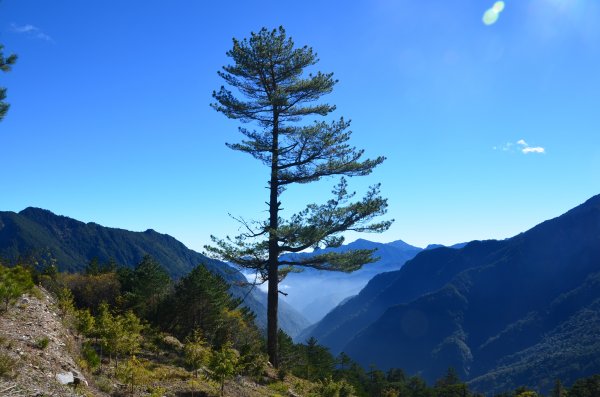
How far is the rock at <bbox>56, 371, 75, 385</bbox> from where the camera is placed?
7.36 metres

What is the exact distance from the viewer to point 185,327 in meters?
17.0

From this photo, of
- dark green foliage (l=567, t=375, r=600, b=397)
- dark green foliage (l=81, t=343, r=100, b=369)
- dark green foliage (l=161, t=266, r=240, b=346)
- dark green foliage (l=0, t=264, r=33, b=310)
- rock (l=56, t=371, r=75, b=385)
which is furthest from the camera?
dark green foliage (l=567, t=375, r=600, b=397)

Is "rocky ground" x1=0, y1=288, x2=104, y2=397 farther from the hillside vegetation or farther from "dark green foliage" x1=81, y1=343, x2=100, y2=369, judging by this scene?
"dark green foliage" x1=81, y1=343, x2=100, y2=369

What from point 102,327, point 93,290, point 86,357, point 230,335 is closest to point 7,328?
point 86,357

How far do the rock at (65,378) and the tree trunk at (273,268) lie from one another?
28.4 ft

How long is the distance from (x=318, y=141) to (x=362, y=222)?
3.52m

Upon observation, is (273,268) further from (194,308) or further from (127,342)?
(127,342)

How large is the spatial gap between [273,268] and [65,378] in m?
9.32

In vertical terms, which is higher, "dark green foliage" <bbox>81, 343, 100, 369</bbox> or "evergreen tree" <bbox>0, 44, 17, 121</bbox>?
"evergreen tree" <bbox>0, 44, 17, 121</bbox>

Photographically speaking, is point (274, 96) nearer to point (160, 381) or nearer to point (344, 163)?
point (344, 163)

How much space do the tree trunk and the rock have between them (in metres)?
8.66

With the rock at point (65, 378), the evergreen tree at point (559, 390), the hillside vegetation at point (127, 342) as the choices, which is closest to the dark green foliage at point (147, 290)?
the hillside vegetation at point (127, 342)

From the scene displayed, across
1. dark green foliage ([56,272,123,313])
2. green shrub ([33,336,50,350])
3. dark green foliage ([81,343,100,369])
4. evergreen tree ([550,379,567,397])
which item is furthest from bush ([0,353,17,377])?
evergreen tree ([550,379,567,397])

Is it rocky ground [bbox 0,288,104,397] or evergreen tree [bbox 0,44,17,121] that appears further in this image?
evergreen tree [bbox 0,44,17,121]
